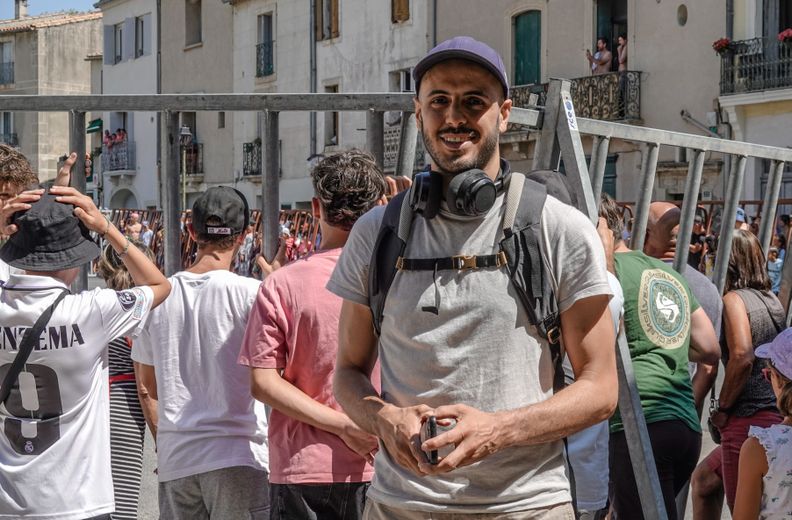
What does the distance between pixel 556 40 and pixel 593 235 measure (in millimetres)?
24643

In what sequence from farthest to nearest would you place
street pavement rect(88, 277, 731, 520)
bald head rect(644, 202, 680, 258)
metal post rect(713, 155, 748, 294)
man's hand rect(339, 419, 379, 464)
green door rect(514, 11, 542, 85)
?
1. green door rect(514, 11, 542, 85)
2. street pavement rect(88, 277, 731, 520)
3. bald head rect(644, 202, 680, 258)
4. metal post rect(713, 155, 748, 294)
5. man's hand rect(339, 419, 379, 464)

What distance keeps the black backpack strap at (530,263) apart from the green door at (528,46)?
25.0 m

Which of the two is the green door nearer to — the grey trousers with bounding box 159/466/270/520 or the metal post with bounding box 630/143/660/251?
the metal post with bounding box 630/143/660/251

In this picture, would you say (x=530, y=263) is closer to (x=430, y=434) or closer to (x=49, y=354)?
(x=430, y=434)

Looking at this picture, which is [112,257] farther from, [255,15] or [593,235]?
[255,15]

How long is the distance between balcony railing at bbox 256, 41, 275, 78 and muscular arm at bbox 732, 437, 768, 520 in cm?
3272

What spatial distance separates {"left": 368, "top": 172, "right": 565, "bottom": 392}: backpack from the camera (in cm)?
256

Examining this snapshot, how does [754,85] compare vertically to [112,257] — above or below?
above

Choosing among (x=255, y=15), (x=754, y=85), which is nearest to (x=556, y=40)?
(x=754, y=85)

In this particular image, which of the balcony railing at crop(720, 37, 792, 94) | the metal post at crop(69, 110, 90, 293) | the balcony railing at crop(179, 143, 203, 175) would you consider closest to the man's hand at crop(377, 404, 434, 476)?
the metal post at crop(69, 110, 90, 293)

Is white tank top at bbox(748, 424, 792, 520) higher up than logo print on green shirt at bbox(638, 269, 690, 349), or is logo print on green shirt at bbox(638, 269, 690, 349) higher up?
logo print on green shirt at bbox(638, 269, 690, 349)

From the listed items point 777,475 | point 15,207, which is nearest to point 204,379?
point 15,207

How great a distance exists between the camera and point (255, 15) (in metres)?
36.1

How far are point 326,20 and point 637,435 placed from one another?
30.3 metres
